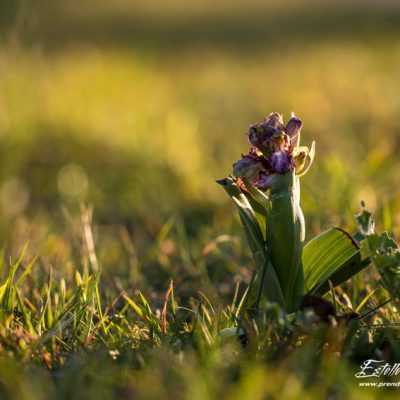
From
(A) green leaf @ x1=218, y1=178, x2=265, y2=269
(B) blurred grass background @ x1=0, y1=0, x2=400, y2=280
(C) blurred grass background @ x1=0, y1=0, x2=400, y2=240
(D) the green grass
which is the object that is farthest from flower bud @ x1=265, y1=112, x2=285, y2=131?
(C) blurred grass background @ x1=0, y1=0, x2=400, y2=240

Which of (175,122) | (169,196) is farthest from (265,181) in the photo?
(175,122)

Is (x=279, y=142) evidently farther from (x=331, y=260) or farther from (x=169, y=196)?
(x=169, y=196)

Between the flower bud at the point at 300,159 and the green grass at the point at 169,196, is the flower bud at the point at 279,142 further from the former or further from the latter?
the green grass at the point at 169,196

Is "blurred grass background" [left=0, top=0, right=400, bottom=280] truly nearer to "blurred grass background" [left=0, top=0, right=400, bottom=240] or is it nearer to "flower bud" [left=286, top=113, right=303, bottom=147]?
"blurred grass background" [left=0, top=0, right=400, bottom=240]

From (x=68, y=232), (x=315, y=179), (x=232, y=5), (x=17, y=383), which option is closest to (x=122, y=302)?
(x=17, y=383)

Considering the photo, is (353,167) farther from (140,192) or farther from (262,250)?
(262,250)

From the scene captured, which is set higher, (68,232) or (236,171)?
(236,171)

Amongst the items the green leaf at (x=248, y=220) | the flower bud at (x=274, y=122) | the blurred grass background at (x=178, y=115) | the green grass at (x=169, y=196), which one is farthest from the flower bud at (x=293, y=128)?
the blurred grass background at (x=178, y=115)
